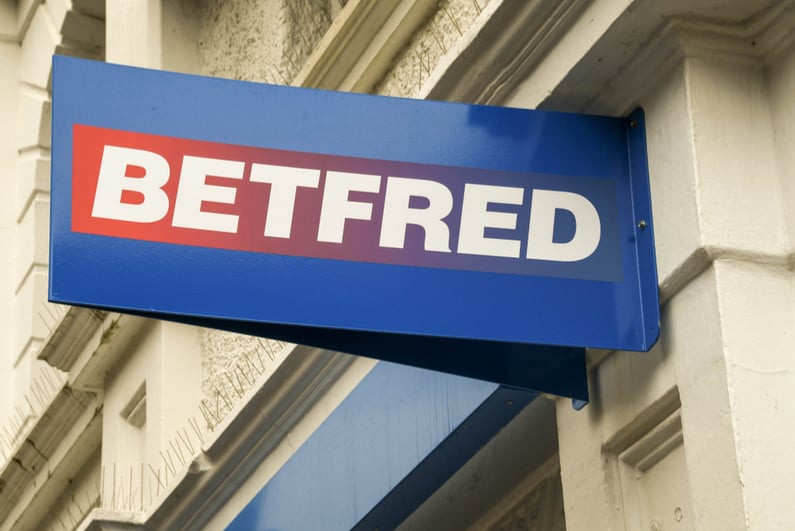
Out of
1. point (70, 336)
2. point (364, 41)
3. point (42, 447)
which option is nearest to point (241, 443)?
point (364, 41)

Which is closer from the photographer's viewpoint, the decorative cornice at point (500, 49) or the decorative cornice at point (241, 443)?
the decorative cornice at point (500, 49)

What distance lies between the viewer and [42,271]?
1301cm

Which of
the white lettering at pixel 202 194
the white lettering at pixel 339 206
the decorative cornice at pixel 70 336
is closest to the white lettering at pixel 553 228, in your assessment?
the white lettering at pixel 339 206

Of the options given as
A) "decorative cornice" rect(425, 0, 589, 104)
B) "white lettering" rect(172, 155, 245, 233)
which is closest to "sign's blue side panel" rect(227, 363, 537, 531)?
"decorative cornice" rect(425, 0, 589, 104)

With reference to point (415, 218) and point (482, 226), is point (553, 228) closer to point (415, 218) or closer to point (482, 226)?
point (482, 226)

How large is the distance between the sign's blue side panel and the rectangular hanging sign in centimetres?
84

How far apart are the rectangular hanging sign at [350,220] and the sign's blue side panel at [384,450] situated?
837 millimetres

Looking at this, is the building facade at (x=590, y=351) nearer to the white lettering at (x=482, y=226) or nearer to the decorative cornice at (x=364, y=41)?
the decorative cornice at (x=364, y=41)

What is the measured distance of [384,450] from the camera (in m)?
6.14

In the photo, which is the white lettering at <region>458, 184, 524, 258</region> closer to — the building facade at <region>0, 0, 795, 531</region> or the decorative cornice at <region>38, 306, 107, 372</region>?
the building facade at <region>0, 0, 795, 531</region>

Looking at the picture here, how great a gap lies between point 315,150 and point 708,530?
1310 mm

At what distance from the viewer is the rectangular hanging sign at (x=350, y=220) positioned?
4410 mm

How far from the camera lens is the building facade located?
4391mm

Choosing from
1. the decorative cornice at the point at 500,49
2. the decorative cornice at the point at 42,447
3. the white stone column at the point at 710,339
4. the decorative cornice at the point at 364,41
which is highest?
the decorative cornice at the point at 42,447
